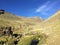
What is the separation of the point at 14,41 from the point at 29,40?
14.6 meters

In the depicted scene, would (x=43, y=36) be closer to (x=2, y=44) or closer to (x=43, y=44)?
(x=43, y=44)

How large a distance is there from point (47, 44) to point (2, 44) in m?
44.9

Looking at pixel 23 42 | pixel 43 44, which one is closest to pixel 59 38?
pixel 43 44

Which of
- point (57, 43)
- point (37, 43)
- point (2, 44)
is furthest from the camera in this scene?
point (2, 44)

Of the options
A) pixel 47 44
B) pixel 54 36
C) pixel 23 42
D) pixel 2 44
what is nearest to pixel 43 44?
pixel 47 44

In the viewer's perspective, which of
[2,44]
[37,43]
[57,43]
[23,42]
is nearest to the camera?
[57,43]

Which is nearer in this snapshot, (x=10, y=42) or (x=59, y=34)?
(x=59, y=34)

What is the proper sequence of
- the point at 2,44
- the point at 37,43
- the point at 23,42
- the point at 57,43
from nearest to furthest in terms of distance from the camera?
the point at 57,43
the point at 37,43
the point at 23,42
the point at 2,44

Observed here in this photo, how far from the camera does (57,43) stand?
339 feet

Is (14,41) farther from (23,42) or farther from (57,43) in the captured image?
(57,43)

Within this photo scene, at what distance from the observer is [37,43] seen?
114 m

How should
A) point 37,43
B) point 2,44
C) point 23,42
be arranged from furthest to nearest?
1. point 2,44
2. point 23,42
3. point 37,43

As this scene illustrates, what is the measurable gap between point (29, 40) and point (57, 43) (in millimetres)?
26130

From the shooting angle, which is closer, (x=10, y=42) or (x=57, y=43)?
(x=57, y=43)
